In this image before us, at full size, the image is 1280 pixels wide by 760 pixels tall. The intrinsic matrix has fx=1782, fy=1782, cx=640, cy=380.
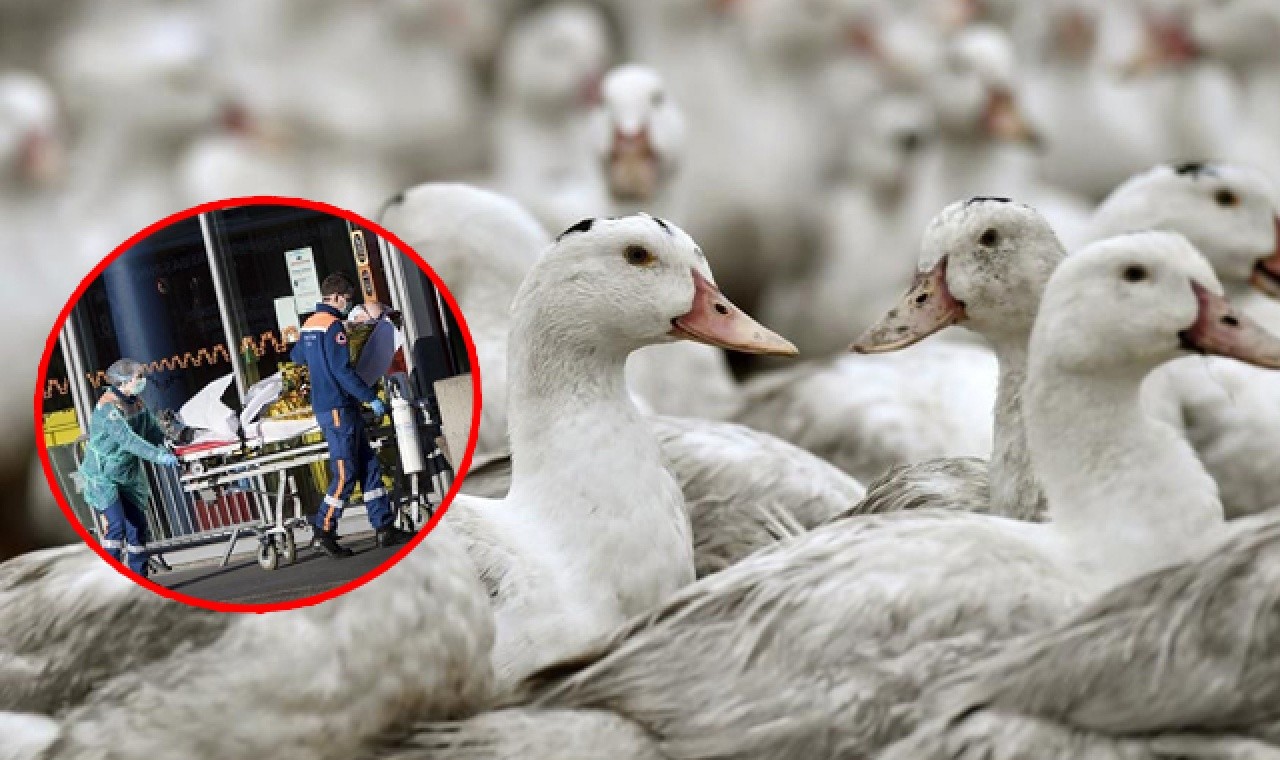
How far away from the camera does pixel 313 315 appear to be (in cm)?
129

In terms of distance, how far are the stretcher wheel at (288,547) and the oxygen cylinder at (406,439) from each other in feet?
0.31

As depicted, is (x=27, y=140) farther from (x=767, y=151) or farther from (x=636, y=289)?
(x=636, y=289)

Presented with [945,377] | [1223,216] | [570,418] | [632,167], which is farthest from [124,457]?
[632,167]

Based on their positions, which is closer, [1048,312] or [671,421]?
[1048,312]

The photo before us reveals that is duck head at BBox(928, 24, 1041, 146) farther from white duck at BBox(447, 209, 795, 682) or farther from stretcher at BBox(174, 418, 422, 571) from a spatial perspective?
stretcher at BBox(174, 418, 422, 571)

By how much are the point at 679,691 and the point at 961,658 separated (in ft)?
0.63

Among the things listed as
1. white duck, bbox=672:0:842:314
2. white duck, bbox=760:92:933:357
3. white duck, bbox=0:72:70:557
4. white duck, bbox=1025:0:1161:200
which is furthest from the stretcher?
white duck, bbox=1025:0:1161:200

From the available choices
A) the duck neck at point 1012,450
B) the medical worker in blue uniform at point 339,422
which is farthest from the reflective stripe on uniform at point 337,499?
the duck neck at point 1012,450

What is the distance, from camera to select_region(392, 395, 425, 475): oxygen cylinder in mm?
1290

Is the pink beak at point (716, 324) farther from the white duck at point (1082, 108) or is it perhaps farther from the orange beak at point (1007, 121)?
the white duck at point (1082, 108)

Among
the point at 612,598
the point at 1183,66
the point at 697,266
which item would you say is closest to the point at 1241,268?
the point at 697,266

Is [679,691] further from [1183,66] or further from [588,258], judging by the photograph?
[1183,66]

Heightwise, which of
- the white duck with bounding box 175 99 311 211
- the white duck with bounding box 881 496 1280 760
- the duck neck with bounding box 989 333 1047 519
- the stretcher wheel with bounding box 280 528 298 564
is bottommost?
the white duck with bounding box 881 496 1280 760

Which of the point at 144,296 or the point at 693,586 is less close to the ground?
the point at 144,296
